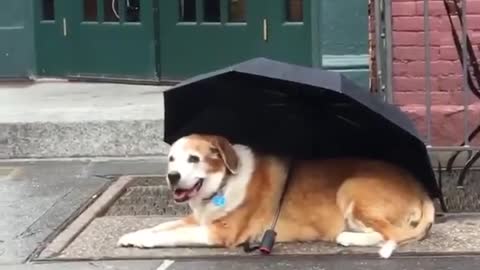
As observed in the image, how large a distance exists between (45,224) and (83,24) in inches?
172

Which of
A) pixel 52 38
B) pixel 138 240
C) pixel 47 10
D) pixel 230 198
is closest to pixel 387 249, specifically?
pixel 230 198

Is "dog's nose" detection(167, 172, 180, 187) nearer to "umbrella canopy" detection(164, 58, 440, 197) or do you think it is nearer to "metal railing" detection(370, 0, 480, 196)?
"umbrella canopy" detection(164, 58, 440, 197)

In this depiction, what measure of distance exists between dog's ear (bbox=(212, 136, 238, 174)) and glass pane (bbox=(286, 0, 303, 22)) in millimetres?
4012

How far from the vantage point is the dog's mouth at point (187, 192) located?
5.37m

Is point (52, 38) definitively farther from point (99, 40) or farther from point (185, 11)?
point (185, 11)

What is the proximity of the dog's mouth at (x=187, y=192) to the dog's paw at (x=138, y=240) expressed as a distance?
1.18ft

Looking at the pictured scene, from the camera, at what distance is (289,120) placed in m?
5.95

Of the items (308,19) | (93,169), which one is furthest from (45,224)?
(308,19)

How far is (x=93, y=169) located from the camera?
25.7 feet

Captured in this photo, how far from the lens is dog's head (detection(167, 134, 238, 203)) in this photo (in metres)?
5.35

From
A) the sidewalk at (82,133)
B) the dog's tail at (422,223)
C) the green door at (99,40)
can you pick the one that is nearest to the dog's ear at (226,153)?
the dog's tail at (422,223)

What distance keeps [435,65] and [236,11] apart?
2473mm

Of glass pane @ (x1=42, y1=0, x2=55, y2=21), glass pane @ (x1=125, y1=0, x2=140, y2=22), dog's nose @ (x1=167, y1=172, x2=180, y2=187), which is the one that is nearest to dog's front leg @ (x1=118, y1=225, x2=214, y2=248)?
dog's nose @ (x1=167, y1=172, x2=180, y2=187)

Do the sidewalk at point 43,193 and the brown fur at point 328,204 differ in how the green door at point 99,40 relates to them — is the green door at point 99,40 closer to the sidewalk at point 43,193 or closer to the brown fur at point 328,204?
the sidewalk at point 43,193
